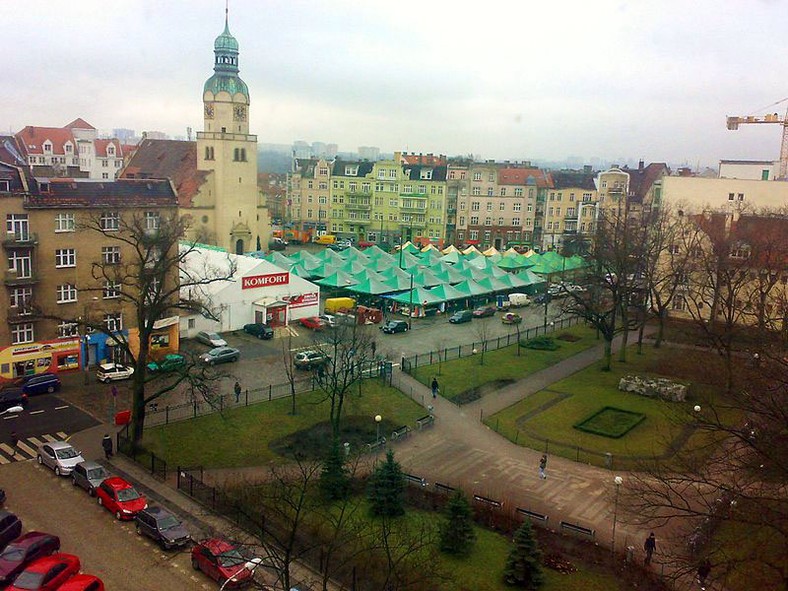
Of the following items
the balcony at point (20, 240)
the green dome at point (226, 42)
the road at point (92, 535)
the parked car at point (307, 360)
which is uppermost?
the green dome at point (226, 42)

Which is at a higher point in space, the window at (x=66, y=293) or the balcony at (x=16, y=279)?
the balcony at (x=16, y=279)

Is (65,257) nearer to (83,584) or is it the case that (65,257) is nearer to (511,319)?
(83,584)

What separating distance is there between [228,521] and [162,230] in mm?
12340

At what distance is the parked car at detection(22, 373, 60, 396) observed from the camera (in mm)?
26547

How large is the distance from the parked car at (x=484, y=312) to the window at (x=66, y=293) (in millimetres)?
24794

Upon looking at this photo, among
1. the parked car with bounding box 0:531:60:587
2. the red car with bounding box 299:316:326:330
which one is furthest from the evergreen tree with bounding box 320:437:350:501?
the red car with bounding box 299:316:326:330

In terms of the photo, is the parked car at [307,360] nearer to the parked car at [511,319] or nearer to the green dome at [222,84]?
the parked car at [511,319]

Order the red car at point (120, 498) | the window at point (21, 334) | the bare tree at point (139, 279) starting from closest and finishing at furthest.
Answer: the red car at point (120, 498)
the bare tree at point (139, 279)
the window at point (21, 334)

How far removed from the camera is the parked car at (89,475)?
19.0 metres

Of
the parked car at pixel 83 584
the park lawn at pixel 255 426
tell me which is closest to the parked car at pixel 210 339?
the park lawn at pixel 255 426

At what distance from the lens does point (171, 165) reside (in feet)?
214

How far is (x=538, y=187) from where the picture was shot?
3061 inches

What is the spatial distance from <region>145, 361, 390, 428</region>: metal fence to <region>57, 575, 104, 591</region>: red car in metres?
8.28

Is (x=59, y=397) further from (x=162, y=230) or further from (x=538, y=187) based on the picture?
(x=538, y=187)
